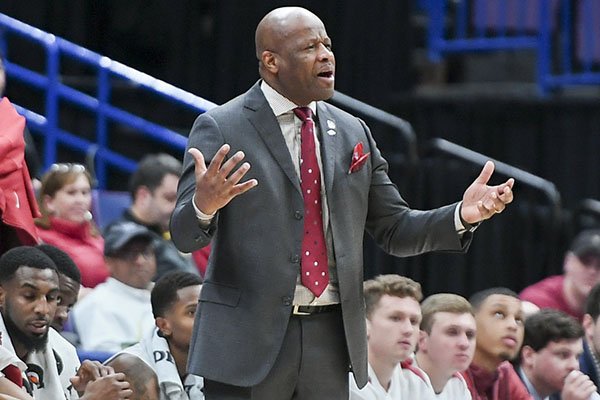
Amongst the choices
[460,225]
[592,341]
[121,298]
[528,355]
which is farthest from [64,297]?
[592,341]

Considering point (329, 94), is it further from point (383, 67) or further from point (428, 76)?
point (428, 76)

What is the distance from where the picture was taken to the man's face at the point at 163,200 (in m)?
7.51

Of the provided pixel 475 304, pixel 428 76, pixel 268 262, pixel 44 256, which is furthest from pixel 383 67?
pixel 268 262

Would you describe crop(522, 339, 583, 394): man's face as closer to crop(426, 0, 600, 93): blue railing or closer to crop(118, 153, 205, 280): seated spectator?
crop(118, 153, 205, 280): seated spectator

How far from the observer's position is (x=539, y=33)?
10.2 meters

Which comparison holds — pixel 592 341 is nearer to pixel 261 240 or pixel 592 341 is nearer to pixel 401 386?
pixel 401 386

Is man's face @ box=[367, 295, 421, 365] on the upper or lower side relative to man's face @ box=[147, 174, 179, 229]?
lower

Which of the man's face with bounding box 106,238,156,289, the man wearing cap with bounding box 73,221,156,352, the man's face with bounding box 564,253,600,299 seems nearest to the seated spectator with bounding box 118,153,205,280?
the man wearing cap with bounding box 73,221,156,352

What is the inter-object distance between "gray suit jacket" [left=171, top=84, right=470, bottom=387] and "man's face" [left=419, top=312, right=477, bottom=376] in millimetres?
1732

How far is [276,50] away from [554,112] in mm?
5848

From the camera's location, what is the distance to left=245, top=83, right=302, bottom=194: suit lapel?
418 centimetres

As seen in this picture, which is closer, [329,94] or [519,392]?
[329,94]

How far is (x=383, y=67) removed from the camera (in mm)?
10352

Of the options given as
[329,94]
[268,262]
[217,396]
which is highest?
[329,94]
